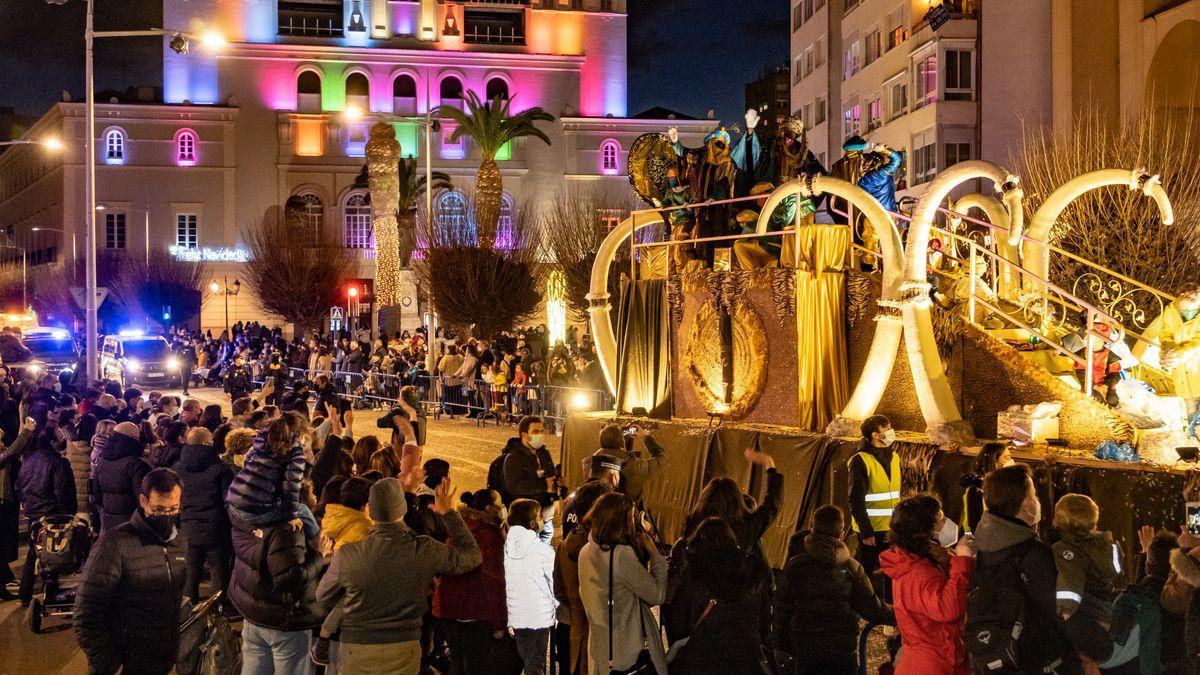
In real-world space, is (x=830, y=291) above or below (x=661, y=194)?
below

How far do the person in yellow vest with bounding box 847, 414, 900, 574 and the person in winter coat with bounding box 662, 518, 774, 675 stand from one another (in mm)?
3154

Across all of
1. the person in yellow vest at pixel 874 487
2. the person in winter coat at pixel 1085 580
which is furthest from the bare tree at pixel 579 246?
the person in winter coat at pixel 1085 580

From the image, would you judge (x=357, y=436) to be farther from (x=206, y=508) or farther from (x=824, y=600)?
(x=824, y=600)

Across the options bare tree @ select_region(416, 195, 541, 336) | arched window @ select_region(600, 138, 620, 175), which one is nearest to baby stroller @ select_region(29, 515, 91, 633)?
bare tree @ select_region(416, 195, 541, 336)

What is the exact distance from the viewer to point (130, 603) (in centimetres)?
661

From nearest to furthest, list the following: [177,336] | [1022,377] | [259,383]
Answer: [1022,377], [259,383], [177,336]

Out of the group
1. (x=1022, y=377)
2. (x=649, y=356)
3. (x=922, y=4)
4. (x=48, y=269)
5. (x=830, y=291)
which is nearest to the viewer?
(x=1022, y=377)

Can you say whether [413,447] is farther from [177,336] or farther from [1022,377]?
[177,336]

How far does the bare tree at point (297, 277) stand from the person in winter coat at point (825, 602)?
58.1 m

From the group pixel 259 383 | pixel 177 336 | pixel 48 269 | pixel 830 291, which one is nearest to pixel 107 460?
pixel 830 291

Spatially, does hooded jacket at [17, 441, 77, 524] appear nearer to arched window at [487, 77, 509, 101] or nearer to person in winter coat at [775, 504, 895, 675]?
person in winter coat at [775, 504, 895, 675]

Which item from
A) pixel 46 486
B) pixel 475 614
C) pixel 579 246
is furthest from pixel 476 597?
pixel 579 246

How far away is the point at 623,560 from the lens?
249 inches

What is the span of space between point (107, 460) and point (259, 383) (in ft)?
90.9
